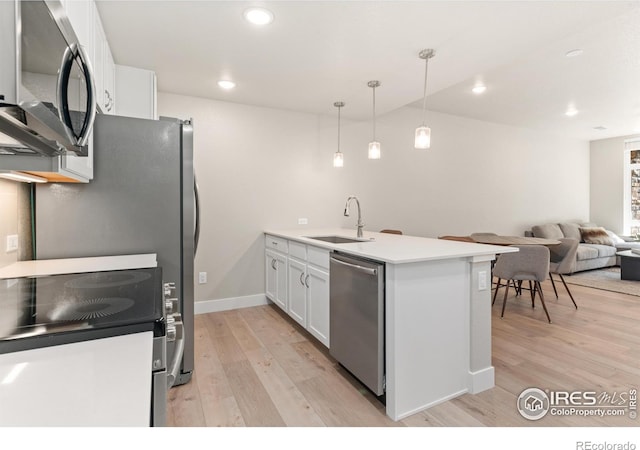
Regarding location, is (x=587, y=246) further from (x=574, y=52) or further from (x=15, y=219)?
(x=15, y=219)

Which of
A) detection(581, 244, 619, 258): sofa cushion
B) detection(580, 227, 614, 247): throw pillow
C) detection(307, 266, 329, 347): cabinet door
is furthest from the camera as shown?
detection(580, 227, 614, 247): throw pillow

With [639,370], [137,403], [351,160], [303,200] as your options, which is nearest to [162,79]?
[303,200]

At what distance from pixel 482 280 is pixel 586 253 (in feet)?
16.1

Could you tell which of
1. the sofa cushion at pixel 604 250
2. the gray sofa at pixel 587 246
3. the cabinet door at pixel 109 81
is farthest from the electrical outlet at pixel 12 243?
the sofa cushion at pixel 604 250

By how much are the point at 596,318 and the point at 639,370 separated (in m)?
1.25

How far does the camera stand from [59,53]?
0.90m

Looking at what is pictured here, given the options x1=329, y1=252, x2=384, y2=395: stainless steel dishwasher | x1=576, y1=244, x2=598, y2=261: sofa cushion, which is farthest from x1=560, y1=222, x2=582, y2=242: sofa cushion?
x1=329, y1=252, x2=384, y2=395: stainless steel dishwasher

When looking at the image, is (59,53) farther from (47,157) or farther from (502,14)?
(502,14)

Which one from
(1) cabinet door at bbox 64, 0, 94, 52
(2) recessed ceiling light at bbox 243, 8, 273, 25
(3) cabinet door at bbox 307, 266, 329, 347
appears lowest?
(3) cabinet door at bbox 307, 266, 329, 347

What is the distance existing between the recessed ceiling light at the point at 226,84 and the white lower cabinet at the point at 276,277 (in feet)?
5.67

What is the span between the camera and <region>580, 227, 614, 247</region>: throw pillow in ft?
20.3

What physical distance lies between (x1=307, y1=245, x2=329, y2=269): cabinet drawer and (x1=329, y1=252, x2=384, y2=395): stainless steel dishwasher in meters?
0.14

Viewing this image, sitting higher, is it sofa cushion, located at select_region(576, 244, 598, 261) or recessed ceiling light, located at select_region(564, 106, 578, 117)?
recessed ceiling light, located at select_region(564, 106, 578, 117)

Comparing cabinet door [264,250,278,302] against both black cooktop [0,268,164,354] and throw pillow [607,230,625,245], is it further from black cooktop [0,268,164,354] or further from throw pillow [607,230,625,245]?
throw pillow [607,230,625,245]
